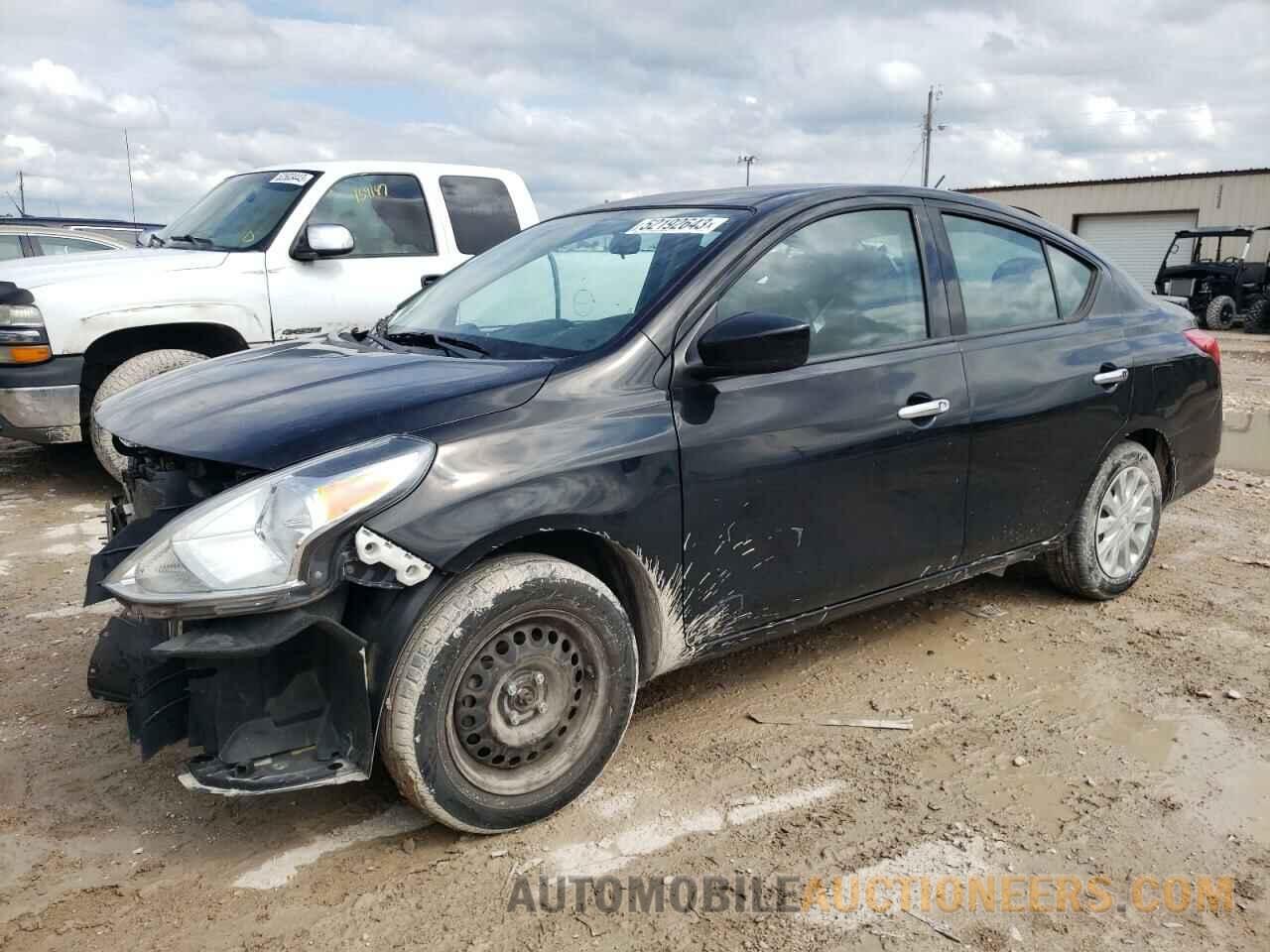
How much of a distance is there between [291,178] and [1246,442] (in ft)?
26.0

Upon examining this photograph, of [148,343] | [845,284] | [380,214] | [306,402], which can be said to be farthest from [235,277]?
[845,284]

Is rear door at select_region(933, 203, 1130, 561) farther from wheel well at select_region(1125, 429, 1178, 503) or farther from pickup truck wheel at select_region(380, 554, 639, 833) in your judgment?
pickup truck wheel at select_region(380, 554, 639, 833)

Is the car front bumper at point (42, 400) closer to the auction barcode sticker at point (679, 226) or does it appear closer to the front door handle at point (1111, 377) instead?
the auction barcode sticker at point (679, 226)

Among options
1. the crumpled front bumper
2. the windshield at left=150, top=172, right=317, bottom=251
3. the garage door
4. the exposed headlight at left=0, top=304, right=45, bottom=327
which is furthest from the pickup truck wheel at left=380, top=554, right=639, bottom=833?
the garage door

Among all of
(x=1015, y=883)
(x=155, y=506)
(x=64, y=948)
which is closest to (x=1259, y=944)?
(x=1015, y=883)

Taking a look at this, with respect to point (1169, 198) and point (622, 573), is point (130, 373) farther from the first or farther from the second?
point (1169, 198)

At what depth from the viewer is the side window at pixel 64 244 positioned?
1033cm

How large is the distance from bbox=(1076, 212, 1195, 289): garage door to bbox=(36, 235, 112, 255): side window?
30.1 m

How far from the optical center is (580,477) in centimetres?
276

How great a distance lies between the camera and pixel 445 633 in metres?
2.52

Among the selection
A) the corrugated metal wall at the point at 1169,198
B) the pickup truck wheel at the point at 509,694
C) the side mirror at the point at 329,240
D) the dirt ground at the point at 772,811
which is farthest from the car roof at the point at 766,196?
the corrugated metal wall at the point at 1169,198

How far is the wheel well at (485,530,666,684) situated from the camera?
2.83m

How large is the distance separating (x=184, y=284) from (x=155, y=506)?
3767mm

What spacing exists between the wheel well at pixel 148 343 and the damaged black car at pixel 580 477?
283 cm
